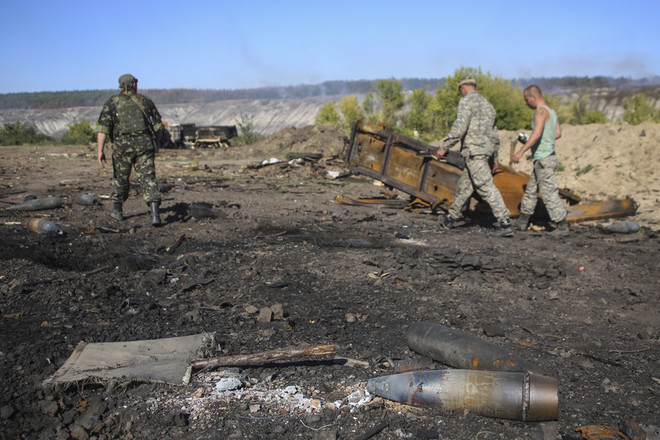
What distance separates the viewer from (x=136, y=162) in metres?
6.41

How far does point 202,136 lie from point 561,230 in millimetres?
25890

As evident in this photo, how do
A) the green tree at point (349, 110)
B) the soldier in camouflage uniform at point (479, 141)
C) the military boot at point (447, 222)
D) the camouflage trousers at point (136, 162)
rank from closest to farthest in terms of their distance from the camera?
the camouflage trousers at point (136, 162) < the soldier in camouflage uniform at point (479, 141) < the military boot at point (447, 222) < the green tree at point (349, 110)

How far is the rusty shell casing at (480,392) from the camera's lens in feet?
7.82

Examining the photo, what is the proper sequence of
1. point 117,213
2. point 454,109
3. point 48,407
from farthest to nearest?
1. point 454,109
2. point 117,213
3. point 48,407

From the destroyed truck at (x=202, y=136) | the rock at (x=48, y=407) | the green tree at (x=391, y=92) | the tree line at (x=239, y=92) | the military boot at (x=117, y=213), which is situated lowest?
the rock at (x=48, y=407)

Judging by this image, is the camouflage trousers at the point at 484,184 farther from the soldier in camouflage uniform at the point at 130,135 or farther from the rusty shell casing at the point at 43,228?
the rusty shell casing at the point at 43,228

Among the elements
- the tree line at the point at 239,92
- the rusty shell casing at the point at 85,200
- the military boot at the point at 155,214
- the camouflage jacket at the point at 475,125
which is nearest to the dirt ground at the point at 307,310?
the military boot at the point at 155,214

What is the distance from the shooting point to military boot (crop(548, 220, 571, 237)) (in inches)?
272

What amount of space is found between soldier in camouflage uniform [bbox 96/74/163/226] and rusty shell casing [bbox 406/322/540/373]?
14.3ft

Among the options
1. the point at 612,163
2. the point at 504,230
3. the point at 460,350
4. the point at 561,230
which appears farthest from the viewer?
the point at 612,163

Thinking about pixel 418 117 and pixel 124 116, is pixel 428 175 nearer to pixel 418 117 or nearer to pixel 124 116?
pixel 124 116

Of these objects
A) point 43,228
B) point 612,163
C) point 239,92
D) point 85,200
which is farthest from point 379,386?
point 239,92

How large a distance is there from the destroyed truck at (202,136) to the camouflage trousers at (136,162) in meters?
23.1

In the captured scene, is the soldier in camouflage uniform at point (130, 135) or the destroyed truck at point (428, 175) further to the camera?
the destroyed truck at point (428, 175)
